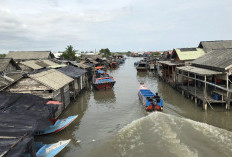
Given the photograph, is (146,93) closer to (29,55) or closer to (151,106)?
(151,106)

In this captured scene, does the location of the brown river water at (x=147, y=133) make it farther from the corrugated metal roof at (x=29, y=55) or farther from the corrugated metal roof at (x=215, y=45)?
the corrugated metal roof at (x=29, y=55)

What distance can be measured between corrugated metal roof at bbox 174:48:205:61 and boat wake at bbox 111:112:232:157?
1739 centimetres

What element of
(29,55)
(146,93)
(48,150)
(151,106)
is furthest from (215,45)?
(29,55)

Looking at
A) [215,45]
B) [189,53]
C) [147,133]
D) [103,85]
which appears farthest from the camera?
[215,45]

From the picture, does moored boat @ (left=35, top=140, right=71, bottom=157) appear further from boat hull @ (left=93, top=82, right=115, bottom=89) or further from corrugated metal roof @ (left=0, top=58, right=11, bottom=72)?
corrugated metal roof @ (left=0, top=58, right=11, bottom=72)

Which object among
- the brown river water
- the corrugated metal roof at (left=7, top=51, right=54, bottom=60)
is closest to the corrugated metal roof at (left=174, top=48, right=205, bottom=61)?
the brown river water

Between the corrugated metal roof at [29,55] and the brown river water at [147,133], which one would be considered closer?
the brown river water at [147,133]

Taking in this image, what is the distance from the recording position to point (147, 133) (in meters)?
12.6

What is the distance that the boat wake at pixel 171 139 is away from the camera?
10.2 m

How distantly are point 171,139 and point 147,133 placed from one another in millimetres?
1721

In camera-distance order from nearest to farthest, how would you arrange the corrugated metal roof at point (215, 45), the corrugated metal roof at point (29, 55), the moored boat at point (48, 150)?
the moored boat at point (48, 150) < the corrugated metal roof at point (215, 45) < the corrugated metal roof at point (29, 55)

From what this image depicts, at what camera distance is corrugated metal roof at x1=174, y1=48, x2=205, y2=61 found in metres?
29.2

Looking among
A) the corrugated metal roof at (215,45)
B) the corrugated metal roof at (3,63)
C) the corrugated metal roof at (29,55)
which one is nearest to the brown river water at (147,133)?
the corrugated metal roof at (3,63)

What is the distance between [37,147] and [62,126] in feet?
10.0
